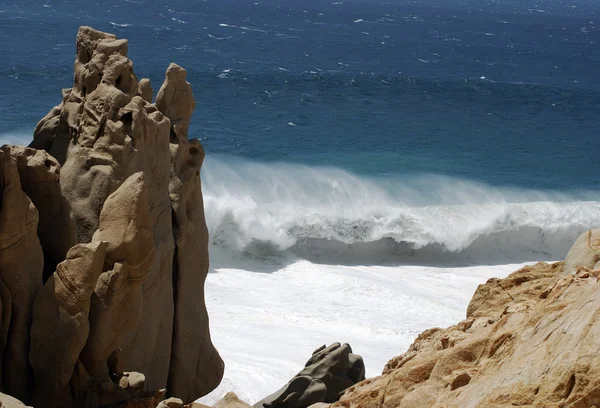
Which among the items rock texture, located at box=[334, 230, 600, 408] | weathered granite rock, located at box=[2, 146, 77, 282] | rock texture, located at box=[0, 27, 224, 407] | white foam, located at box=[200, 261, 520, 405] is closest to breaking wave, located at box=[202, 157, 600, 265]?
white foam, located at box=[200, 261, 520, 405]

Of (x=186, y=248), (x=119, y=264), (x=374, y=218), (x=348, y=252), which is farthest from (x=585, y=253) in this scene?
(x=374, y=218)

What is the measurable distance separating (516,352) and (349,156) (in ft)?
103

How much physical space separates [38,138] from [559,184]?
29426 millimetres

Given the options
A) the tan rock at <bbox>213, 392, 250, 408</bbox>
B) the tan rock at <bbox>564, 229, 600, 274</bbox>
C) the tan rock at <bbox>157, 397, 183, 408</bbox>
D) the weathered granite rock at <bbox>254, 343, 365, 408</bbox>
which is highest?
the tan rock at <bbox>564, 229, 600, 274</bbox>

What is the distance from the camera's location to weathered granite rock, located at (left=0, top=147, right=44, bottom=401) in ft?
29.9

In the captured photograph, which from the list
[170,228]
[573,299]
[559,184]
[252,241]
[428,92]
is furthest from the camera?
[428,92]

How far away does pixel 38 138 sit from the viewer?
36.7ft

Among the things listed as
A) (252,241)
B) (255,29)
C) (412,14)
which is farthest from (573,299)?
(412,14)

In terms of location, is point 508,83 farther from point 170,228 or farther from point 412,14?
point 170,228

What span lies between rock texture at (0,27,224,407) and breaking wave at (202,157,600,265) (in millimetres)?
12735

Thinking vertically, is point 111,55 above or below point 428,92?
above

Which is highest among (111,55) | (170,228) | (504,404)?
(111,55)

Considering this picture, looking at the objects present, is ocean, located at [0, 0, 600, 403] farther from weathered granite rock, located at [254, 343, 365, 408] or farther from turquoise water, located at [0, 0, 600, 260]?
weathered granite rock, located at [254, 343, 365, 408]

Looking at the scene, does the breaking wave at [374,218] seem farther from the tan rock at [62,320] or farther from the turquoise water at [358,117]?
the tan rock at [62,320]
